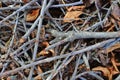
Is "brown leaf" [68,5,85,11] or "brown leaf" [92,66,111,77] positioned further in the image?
"brown leaf" [68,5,85,11]

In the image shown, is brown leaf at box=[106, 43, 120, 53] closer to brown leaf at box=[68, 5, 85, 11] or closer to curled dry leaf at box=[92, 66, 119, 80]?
curled dry leaf at box=[92, 66, 119, 80]

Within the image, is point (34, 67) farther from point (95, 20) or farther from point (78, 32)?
point (95, 20)

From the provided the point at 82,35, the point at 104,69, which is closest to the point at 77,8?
the point at 82,35

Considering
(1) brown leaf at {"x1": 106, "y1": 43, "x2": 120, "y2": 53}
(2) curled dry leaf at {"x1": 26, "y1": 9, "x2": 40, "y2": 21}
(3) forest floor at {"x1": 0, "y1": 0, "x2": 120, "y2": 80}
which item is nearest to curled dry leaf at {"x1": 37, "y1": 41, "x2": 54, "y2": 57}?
(3) forest floor at {"x1": 0, "y1": 0, "x2": 120, "y2": 80}

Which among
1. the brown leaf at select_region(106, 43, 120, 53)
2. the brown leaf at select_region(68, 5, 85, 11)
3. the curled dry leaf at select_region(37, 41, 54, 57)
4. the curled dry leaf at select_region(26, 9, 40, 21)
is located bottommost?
the brown leaf at select_region(106, 43, 120, 53)

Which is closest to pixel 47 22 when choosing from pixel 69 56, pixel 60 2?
pixel 60 2

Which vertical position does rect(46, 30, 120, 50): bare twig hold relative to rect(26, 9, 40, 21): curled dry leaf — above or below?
below

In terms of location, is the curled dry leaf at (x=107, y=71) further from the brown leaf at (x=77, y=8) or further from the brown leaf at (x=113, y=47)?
the brown leaf at (x=77, y=8)

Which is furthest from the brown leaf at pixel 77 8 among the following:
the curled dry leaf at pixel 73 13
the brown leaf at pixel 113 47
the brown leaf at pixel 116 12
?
the brown leaf at pixel 113 47
